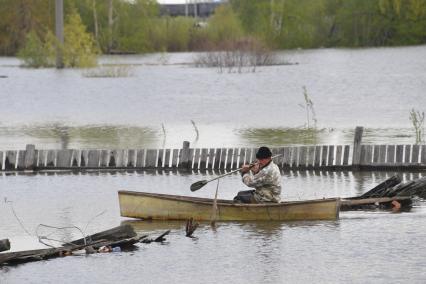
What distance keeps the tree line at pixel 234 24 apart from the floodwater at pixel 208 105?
29.2 meters

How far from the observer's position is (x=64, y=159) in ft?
105

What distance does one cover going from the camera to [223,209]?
2336 cm

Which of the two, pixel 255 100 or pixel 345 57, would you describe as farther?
pixel 345 57

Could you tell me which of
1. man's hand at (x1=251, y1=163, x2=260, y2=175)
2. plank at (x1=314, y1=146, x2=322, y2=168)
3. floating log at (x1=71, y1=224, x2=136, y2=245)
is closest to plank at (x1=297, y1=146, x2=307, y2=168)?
plank at (x1=314, y1=146, x2=322, y2=168)

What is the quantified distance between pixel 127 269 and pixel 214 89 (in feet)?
177

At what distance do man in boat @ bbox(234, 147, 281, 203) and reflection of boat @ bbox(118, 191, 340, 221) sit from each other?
220 mm

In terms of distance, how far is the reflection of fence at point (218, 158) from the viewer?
3055cm

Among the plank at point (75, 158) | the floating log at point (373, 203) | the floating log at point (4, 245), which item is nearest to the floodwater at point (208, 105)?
the plank at point (75, 158)

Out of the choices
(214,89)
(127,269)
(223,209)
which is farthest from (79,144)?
(214,89)

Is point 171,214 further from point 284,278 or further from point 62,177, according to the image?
point 62,177

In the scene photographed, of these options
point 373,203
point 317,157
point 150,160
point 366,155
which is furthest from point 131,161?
point 373,203

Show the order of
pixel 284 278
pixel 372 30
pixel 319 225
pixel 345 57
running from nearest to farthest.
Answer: pixel 284 278
pixel 319 225
pixel 345 57
pixel 372 30

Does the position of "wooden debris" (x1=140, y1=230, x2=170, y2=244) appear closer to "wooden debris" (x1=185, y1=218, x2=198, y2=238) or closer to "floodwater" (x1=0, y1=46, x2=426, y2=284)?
"floodwater" (x1=0, y1=46, x2=426, y2=284)

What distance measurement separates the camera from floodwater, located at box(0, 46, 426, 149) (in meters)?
41.4
